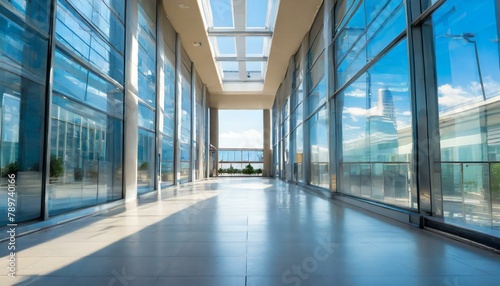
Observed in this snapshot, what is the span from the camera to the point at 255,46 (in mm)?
18578

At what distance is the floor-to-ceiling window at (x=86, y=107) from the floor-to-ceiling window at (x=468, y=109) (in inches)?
238

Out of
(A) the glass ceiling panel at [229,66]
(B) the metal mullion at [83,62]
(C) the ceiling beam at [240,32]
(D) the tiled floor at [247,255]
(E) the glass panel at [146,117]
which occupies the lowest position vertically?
(D) the tiled floor at [247,255]

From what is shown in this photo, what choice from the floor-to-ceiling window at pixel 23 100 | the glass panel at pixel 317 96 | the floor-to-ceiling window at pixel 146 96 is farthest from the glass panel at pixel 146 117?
the glass panel at pixel 317 96

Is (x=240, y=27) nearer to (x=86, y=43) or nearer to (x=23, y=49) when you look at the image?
(x=86, y=43)

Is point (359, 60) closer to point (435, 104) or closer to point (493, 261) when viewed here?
point (435, 104)

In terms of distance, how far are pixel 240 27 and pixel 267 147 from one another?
731 inches

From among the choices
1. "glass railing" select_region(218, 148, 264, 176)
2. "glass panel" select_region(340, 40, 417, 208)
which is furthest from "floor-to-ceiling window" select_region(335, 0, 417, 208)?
"glass railing" select_region(218, 148, 264, 176)

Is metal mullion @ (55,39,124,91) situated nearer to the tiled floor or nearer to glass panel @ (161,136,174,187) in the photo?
the tiled floor

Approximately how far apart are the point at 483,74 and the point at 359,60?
13.4 ft

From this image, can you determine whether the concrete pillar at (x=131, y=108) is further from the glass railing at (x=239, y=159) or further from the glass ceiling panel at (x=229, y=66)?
the glass railing at (x=239, y=159)

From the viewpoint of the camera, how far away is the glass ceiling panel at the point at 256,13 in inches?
557

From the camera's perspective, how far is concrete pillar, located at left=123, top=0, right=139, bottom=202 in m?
8.68

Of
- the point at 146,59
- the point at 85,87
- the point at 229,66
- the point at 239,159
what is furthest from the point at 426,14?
the point at 239,159

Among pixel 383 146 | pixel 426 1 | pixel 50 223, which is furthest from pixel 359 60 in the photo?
pixel 50 223
